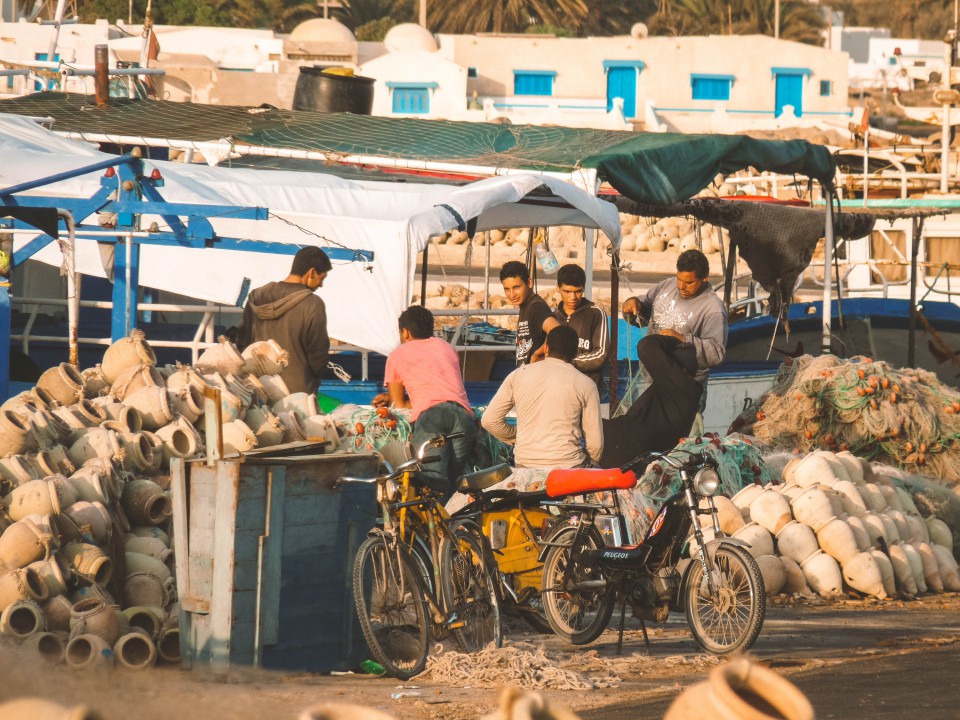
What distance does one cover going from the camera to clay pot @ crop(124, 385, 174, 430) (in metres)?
8.50

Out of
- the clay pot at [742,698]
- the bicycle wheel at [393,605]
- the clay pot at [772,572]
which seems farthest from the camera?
the clay pot at [772,572]

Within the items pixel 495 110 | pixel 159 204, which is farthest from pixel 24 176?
pixel 495 110

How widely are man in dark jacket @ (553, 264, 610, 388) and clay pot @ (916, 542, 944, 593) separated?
106 inches

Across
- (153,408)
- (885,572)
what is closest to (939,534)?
(885,572)

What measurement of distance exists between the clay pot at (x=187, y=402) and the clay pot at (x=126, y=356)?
61 cm

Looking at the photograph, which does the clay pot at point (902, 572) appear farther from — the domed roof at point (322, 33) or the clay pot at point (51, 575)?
the domed roof at point (322, 33)

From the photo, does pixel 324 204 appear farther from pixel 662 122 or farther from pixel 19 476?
pixel 662 122

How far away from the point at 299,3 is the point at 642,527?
55.7 m

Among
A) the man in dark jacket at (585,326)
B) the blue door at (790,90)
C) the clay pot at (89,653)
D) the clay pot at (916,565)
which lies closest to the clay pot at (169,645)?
the clay pot at (89,653)

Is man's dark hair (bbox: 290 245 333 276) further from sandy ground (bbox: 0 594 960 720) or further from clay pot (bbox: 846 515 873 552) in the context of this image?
clay pot (bbox: 846 515 873 552)

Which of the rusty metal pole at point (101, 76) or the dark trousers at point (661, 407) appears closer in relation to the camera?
the dark trousers at point (661, 407)

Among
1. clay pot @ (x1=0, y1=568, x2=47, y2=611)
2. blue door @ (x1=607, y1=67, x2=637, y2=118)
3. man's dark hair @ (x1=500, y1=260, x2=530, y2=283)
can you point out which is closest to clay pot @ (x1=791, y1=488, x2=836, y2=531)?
man's dark hair @ (x1=500, y1=260, x2=530, y2=283)

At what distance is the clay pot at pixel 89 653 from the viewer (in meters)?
6.46

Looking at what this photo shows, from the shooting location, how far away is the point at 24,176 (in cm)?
1045
